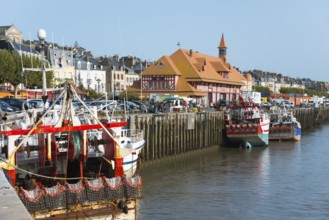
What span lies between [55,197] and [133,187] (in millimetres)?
2788

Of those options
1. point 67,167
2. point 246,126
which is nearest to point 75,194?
point 67,167

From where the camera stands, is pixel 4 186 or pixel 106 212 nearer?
pixel 4 186

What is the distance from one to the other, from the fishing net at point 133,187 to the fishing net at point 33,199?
294 centimetres

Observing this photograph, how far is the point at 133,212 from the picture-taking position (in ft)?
56.6

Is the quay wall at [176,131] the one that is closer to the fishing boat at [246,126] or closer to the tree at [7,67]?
the fishing boat at [246,126]

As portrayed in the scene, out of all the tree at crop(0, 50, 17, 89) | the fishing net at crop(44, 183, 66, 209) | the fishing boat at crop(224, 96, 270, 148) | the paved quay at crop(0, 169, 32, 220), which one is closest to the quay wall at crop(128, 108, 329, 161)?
the fishing boat at crop(224, 96, 270, 148)

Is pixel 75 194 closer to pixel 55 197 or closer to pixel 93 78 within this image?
pixel 55 197

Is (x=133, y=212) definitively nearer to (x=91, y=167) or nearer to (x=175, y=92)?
(x=91, y=167)

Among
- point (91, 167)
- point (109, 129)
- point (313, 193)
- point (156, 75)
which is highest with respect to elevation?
point (156, 75)

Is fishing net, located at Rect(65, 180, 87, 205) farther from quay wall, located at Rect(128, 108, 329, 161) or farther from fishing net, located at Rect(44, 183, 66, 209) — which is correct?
quay wall, located at Rect(128, 108, 329, 161)

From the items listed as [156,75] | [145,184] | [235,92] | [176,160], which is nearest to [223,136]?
[176,160]

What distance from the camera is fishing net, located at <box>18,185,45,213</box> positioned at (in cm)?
1514

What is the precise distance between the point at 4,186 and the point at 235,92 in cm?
8670

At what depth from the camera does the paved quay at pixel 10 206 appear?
33.8ft
